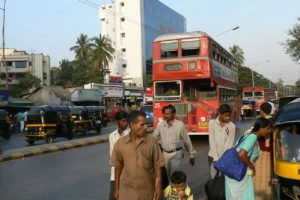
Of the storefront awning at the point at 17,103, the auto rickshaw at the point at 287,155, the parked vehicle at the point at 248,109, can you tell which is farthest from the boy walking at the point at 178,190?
the storefront awning at the point at 17,103

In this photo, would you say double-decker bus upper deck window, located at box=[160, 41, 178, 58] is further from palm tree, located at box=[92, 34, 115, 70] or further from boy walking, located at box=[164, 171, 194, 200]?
palm tree, located at box=[92, 34, 115, 70]

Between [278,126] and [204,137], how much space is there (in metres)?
15.0

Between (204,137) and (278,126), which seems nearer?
(278,126)

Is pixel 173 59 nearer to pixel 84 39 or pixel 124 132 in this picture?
pixel 124 132

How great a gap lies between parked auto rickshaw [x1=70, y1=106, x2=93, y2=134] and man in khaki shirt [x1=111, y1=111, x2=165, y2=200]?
2037 centimetres

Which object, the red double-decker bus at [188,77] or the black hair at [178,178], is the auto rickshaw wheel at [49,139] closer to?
the red double-decker bus at [188,77]

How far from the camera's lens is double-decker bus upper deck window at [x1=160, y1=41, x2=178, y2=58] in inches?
667

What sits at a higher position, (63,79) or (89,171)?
(63,79)

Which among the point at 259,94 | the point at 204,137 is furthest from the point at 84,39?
the point at 204,137

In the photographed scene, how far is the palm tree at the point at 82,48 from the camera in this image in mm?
68562

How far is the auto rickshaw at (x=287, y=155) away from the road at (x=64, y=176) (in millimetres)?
3011

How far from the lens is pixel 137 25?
262ft

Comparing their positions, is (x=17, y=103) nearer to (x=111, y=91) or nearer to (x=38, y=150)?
(x=111, y=91)

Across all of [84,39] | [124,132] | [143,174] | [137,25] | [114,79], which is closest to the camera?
[143,174]
